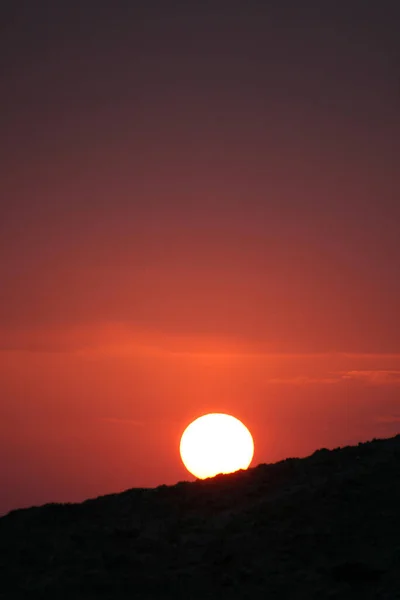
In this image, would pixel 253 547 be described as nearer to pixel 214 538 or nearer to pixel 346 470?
pixel 214 538

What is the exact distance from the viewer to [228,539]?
1930cm

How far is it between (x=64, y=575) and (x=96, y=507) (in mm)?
4520

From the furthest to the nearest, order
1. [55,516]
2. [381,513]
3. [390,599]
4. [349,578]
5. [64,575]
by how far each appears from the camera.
A: [55,516], [381,513], [64,575], [349,578], [390,599]

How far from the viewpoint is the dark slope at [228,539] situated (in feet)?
56.0

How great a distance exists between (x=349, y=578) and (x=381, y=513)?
10.1 ft

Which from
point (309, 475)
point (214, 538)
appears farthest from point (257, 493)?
point (214, 538)

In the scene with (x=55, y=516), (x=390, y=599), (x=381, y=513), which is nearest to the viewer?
(x=390, y=599)

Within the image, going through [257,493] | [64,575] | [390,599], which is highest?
[257,493]

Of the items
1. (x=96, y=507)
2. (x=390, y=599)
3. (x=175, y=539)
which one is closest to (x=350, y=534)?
(x=390, y=599)

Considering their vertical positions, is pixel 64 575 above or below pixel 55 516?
below

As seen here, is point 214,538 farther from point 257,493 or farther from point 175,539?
point 257,493

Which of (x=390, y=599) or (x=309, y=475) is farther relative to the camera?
(x=309, y=475)

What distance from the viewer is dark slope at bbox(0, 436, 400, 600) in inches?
672

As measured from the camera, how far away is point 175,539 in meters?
19.7
